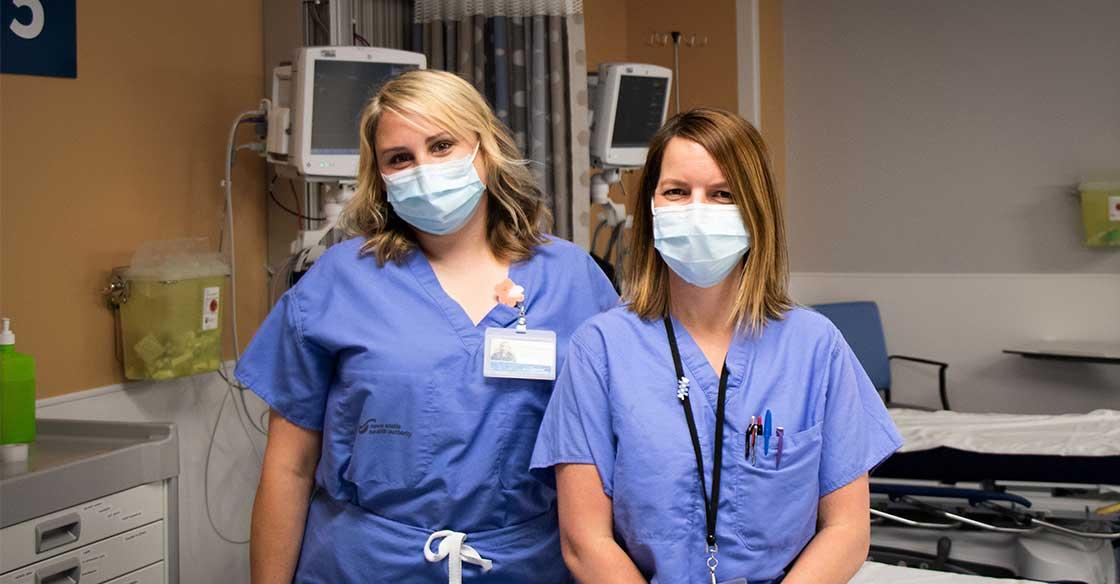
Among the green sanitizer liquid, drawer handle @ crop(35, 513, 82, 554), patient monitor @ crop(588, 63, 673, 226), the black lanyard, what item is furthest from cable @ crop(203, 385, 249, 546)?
the black lanyard

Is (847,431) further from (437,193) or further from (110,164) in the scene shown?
(110,164)

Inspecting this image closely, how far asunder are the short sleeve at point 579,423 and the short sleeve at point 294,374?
13.3 inches

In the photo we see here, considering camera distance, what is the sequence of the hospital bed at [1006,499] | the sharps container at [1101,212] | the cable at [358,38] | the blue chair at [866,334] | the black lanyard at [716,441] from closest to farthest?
the black lanyard at [716,441]
the hospital bed at [1006,499]
the cable at [358,38]
the sharps container at [1101,212]
the blue chair at [866,334]

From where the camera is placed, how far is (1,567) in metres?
1.65

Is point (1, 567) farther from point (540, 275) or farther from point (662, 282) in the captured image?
point (662, 282)

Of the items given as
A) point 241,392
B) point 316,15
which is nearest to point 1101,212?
point 316,15

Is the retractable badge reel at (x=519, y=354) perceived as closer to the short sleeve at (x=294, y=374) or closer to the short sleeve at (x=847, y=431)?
the short sleeve at (x=294, y=374)

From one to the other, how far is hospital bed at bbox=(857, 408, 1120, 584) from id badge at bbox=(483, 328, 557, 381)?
1.71m

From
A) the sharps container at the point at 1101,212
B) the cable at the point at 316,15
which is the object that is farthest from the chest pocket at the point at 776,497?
the sharps container at the point at 1101,212

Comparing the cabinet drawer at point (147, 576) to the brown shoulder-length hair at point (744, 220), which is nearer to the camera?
the brown shoulder-length hair at point (744, 220)

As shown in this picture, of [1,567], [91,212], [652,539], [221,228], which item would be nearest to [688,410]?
[652,539]

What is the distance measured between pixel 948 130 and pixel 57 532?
4.55m

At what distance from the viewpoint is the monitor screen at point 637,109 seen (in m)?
3.52

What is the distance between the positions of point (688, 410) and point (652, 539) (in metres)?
0.16
